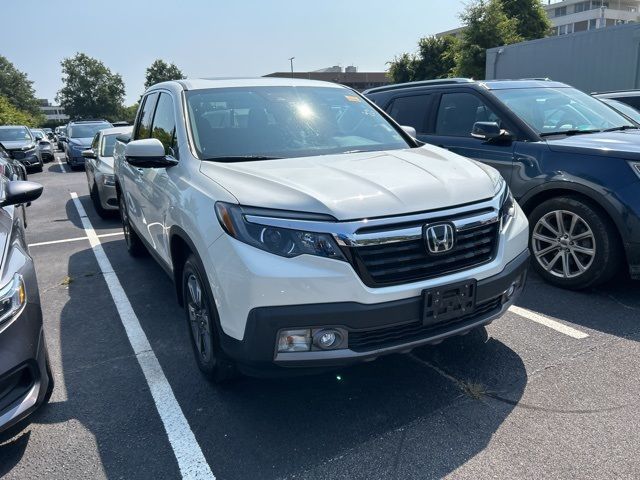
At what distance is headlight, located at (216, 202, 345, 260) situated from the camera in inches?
95.2

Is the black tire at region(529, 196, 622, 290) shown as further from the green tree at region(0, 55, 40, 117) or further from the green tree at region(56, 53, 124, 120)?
the green tree at region(0, 55, 40, 117)

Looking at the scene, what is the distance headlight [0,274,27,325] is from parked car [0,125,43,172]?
1554cm

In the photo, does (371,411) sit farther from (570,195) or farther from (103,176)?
(103,176)

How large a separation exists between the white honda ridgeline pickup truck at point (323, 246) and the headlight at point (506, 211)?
1 cm

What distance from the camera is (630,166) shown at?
3.95m

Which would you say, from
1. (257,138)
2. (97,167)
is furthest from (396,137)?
(97,167)

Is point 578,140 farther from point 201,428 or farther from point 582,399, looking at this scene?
point 201,428

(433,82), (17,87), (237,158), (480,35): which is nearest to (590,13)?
(480,35)

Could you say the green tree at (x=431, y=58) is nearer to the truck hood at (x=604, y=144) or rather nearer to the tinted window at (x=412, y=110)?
the tinted window at (x=412, y=110)

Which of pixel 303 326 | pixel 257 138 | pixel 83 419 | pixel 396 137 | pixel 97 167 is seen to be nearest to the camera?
pixel 303 326

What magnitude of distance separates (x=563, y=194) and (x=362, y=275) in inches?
111

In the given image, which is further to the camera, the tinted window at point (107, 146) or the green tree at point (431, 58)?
the green tree at point (431, 58)

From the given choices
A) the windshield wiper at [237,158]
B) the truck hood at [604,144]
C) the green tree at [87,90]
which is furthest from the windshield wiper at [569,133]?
the green tree at [87,90]

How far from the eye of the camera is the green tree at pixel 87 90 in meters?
81.4
